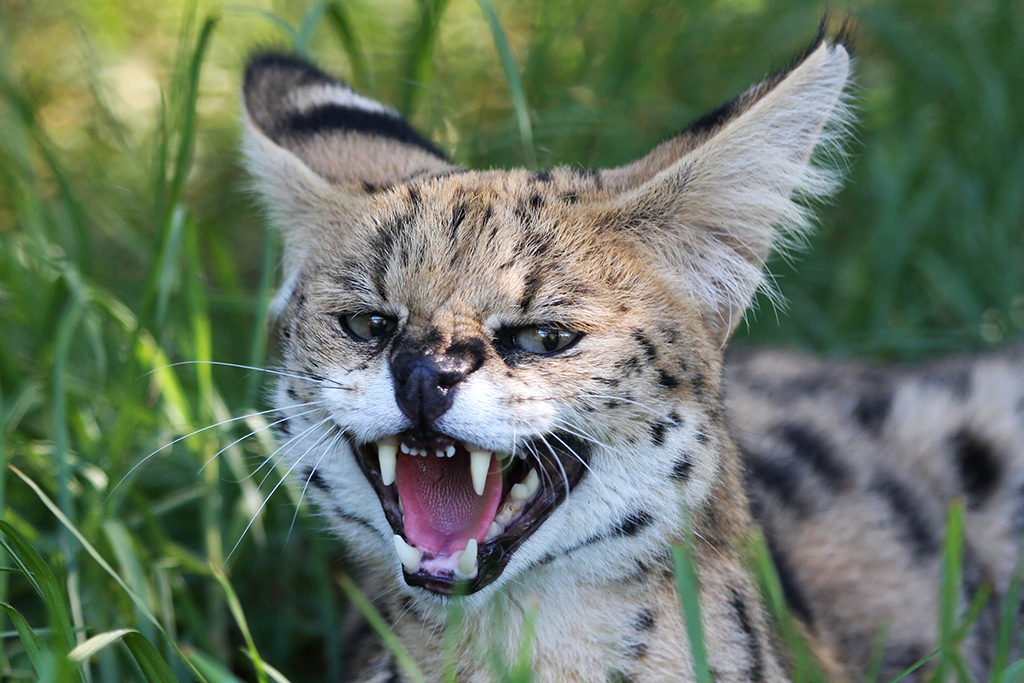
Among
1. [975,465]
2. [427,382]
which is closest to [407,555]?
[427,382]

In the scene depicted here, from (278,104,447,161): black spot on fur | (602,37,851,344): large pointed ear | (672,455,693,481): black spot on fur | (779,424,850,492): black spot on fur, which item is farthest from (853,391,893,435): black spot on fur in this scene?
(278,104,447,161): black spot on fur

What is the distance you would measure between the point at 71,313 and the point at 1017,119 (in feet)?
14.6

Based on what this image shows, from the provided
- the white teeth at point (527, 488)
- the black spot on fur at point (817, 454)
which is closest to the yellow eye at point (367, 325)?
the white teeth at point (527, 488)

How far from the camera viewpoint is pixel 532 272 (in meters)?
2.23

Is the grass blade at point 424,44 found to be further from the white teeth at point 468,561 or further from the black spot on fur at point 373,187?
the white teeth at point 468,561

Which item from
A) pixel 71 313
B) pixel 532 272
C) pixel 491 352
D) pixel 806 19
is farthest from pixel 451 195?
pixel 806 19

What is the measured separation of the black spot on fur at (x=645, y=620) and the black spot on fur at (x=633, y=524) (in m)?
0.19

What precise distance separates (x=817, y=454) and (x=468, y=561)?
190 centimetres

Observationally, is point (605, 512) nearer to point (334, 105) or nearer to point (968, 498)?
point (334, 105)

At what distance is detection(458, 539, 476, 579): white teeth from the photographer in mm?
2092

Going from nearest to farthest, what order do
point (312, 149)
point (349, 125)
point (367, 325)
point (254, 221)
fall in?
1. point (367, 325)
2. point (312, 149)
3. point (349, 125)
4. point (254, 221)

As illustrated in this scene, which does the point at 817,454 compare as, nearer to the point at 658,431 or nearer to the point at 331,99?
the point at 658,431

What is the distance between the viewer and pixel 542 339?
220cm

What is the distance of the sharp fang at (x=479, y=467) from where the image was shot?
6.95 feet
